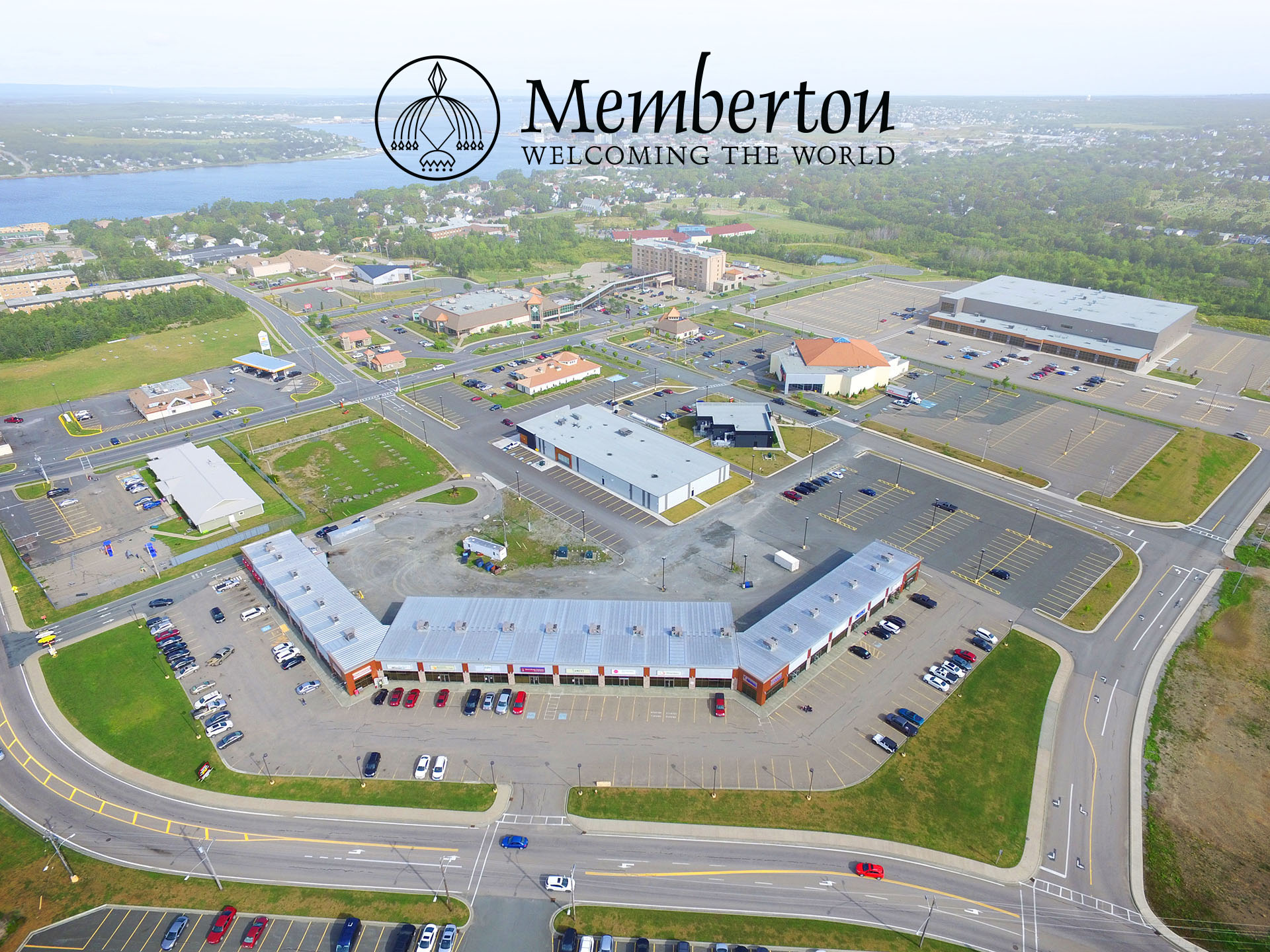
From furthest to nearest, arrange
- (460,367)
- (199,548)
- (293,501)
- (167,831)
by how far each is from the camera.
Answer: (460,367) < (293,501) < (199,548) < (167,831)

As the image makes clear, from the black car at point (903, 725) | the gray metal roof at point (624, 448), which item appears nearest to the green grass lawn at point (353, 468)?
the gray metal roof at point (624, 448)

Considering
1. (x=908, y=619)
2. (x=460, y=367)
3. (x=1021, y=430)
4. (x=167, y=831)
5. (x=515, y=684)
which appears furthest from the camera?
(x=460, y=367)

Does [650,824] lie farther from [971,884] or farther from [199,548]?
[199,548]

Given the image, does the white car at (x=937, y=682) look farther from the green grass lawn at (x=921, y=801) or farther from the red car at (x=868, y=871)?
the red car at (x=868, y=871)

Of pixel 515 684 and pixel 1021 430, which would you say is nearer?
pixel 515 684

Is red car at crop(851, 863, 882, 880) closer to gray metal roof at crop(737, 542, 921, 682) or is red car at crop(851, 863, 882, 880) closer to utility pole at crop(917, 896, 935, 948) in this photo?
utility pole at crop(917, 896, 935, 948)

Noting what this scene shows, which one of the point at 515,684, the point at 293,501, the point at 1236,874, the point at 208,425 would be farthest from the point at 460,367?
the point at 1236,874
